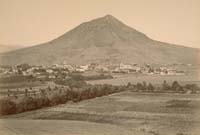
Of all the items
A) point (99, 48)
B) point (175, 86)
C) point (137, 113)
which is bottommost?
point (137, 113)

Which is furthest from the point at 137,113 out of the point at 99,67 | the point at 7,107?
the point at 7,107

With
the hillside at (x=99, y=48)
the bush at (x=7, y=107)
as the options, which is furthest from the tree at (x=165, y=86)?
the bush at (x=7, y=107)

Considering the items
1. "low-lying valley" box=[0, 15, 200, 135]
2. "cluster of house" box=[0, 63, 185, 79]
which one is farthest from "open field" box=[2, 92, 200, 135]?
"cluster of house" box=[0, 63, 185, 79]

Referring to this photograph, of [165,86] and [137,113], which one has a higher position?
[165,86]

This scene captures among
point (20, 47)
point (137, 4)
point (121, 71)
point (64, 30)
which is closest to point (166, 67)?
point (121, 71)

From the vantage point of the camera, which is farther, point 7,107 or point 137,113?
point 7,107

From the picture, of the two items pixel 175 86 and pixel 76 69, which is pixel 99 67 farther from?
pixel 175 86

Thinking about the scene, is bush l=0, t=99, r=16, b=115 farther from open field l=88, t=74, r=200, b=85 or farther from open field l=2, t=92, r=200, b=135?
open field l=88, t=74, r=200, b=85
